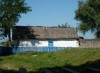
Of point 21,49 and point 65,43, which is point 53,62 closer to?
point 21,49

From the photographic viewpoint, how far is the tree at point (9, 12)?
52375mm

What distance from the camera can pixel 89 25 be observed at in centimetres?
5262

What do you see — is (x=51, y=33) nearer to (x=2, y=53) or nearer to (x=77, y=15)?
(x=77, y=15)

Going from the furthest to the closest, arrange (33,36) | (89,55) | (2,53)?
(33,36), (2,53), (89,55)

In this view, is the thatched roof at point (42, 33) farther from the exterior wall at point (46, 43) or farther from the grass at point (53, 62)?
the grass at point (53, 62)

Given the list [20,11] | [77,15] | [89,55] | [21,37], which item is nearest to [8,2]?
[20,11]

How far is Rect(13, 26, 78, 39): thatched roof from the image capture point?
183 feet

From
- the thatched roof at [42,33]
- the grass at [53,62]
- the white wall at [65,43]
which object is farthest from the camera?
the white wall at [65,43]

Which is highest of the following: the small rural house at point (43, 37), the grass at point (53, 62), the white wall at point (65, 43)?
the small rural house at point (43, 37)

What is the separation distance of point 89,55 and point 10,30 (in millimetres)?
29598

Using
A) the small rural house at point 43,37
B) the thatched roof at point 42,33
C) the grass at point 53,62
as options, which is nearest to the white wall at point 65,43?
the small rural house at point 43,37

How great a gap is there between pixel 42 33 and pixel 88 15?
9.23 m

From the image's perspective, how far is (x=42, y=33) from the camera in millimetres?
56875

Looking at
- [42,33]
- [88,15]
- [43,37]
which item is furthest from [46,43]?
[88,15]
